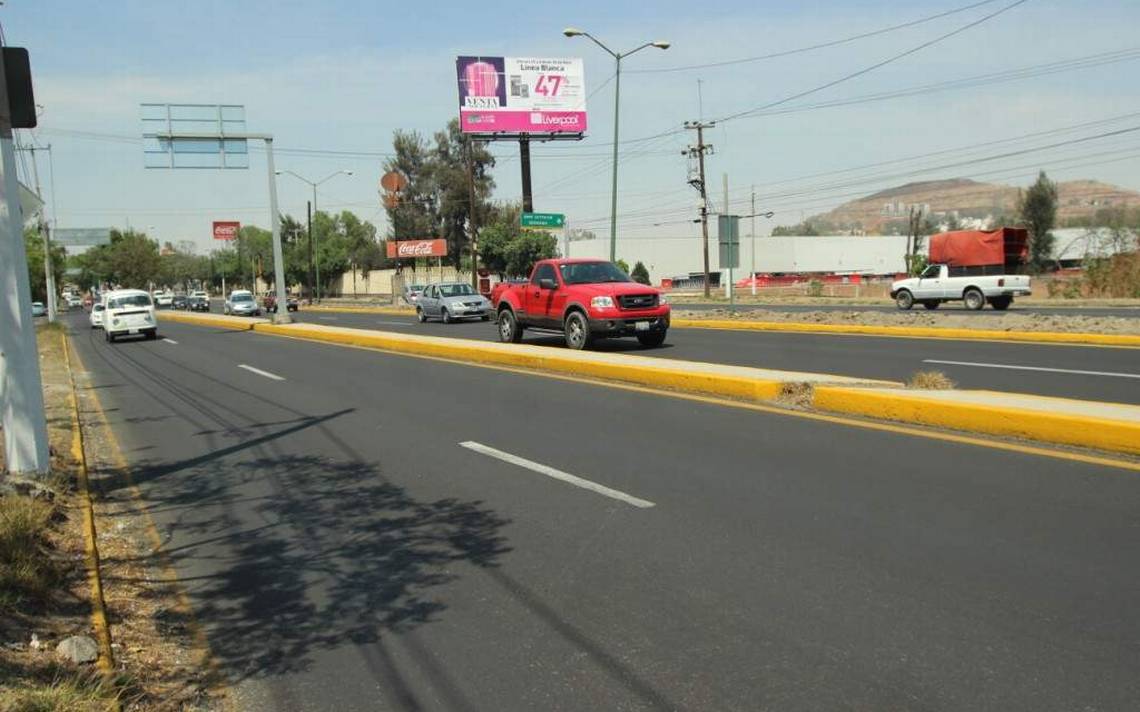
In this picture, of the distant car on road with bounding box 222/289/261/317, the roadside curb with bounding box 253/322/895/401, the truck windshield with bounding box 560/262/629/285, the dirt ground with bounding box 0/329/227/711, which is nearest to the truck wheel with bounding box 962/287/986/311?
the truck windshield with bounding box 560/262/629/285

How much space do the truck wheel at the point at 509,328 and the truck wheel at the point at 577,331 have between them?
2.41m

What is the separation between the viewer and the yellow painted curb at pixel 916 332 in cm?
1636

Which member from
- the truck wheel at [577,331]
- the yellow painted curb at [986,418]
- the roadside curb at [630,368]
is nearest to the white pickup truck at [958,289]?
the truck wheel at [577,331]

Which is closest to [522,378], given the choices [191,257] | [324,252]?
[324,252]

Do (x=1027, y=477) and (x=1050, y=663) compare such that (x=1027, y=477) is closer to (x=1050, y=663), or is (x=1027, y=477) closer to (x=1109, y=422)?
(x=1109, y=422)

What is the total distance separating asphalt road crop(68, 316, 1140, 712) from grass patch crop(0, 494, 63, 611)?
751mm

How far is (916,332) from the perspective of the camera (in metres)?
19.1

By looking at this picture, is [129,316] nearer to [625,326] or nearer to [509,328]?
[509,328]

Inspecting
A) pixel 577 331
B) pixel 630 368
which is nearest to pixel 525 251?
pixel 577 331

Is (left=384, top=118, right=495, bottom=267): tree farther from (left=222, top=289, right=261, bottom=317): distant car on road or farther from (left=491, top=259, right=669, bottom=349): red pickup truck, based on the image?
(left=491, top=259, right=669, bottom=349): red pickup truck

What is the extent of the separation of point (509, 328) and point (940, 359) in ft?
31.9

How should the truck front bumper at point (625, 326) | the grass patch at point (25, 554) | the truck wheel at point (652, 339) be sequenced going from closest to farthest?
1. the grass patch at point (25, 554)
2. the truck front bumper at point (625, 326)
3. the truck wheel at point (652, 339)

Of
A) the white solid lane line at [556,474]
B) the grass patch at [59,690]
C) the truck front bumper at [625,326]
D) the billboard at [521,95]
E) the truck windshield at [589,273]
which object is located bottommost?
the white solid lane line at [556,474]

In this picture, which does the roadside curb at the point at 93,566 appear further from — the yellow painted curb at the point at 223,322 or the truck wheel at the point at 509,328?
the yellow painted curb at the point at 223,322
